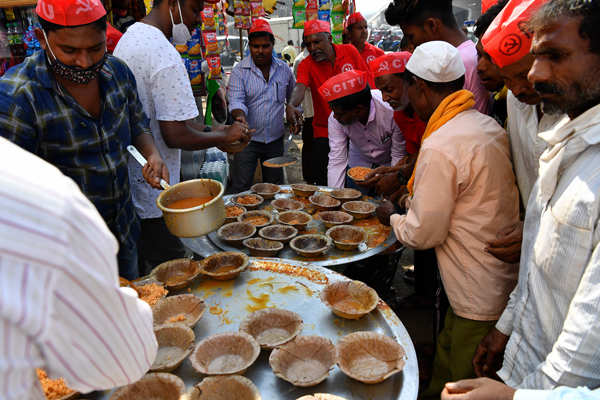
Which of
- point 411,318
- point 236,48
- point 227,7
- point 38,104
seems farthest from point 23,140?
point 236,48

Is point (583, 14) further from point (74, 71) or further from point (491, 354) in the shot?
point (74, 71)

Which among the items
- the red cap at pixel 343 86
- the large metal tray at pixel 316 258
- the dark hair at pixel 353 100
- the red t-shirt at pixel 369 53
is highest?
the red t-shirt at pixel 369 53

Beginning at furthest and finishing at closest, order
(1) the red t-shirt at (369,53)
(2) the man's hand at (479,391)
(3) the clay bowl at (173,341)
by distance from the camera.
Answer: (1) the red t-shirt at (369,53) → (3) the clay bowl at (173,341) → (2) the man's hand at (479,391)

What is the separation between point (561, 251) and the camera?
1.36 metres

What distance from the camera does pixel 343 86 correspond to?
11.8 feet

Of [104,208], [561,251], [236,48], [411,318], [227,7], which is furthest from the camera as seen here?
Result: [236,48]

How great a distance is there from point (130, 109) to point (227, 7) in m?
5.52

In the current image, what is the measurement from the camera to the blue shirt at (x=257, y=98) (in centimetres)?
499

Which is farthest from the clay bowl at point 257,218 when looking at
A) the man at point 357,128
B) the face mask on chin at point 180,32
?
the face mask on chin at point 180,32

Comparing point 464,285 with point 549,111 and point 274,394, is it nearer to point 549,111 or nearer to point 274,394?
point 549,111

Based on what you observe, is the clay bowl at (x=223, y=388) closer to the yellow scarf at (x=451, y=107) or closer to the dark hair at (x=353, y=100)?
the yellow scarf at (x=451, y=107)

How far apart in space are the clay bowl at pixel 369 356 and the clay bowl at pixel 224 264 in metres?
0.83

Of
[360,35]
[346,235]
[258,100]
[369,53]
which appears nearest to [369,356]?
[346,235]

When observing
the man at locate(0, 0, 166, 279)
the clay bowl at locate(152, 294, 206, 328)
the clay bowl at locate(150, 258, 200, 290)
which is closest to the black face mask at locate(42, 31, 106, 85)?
the man at locate(0, 0, 166, 279)
